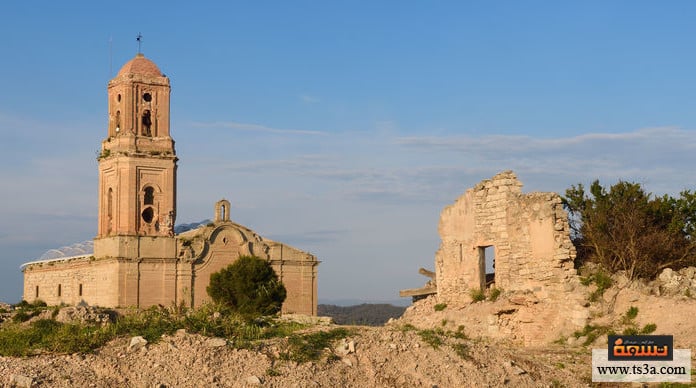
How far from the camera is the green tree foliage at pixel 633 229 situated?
54.7 feet

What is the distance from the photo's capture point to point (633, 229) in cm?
1689

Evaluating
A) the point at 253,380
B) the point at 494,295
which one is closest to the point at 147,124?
the point at 494,295

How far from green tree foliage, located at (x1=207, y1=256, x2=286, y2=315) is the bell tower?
521 cm

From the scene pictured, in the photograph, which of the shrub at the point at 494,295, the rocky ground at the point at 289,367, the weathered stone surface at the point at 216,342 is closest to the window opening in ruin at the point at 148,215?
the shrub at the point at 494,295

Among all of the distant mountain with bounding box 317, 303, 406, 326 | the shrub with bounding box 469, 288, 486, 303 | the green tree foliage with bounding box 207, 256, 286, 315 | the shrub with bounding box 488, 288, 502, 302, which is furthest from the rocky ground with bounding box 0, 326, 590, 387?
the distant mountain with bounding box 317, 303, 406, 326

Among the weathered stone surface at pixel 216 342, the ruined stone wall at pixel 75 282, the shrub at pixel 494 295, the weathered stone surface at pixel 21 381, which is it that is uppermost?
the shrub at pixel 494 295

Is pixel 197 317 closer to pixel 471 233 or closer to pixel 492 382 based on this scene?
pixel 492 382

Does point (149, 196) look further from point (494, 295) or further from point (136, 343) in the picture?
point (136, 343)

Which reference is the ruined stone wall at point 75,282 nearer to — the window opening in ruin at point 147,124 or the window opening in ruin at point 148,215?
the window opening in ruin at point 148,215

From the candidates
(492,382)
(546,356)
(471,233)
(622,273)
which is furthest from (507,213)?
(492,382)

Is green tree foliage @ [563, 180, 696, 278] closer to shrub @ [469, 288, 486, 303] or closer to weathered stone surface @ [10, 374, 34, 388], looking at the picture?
shrub @ [469, 288, 486, 303]

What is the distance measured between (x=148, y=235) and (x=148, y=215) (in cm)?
230

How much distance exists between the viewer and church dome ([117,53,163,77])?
166 ft

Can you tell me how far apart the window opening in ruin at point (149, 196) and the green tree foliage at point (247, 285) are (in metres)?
6.75
